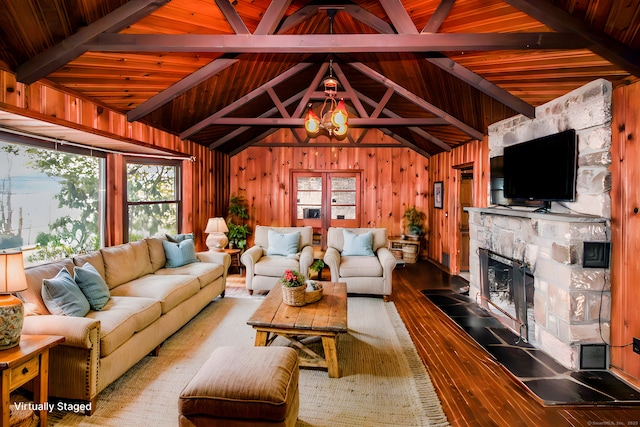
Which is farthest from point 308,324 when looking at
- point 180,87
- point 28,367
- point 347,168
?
point 347,168

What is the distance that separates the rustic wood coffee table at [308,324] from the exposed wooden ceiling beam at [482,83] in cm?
259

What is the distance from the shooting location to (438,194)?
686 cm

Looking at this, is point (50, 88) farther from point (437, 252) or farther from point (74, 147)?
point (437, 252)

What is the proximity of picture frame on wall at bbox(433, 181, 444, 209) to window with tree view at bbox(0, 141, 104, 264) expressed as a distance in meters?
5.78

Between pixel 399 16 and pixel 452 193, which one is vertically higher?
pixel 399 16

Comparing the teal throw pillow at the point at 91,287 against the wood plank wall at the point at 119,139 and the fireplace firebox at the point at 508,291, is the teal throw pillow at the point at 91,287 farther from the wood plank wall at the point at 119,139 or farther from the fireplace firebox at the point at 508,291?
the fireplace firebox at the point at 508,291

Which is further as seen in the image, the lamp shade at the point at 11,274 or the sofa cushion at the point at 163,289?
the sofa cushion at the point at 163,289

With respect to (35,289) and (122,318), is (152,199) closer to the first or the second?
(35,289)

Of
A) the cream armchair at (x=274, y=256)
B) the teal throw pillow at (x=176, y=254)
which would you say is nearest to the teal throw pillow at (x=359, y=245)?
the cream armchair at (x=274, y=256)

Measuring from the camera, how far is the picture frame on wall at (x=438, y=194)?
6734 millimetres

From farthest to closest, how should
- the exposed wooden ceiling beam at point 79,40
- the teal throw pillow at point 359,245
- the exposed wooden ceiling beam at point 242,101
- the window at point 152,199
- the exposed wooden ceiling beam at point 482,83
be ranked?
the teal throw pillow at point 359,245, the exposed wooden ceiling beam at point 242,101, the window at point 152,199, the exposed wooden ceiling beam at point 482,83, the exposed wooden ceiling beam at point 79,40

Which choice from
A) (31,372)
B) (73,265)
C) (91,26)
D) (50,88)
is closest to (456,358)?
(31,372)

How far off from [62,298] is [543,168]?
4.28m

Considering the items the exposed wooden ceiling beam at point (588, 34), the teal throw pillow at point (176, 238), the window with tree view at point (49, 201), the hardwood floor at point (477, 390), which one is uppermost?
the exposed wooden ceiling beam at point (588, 34)
